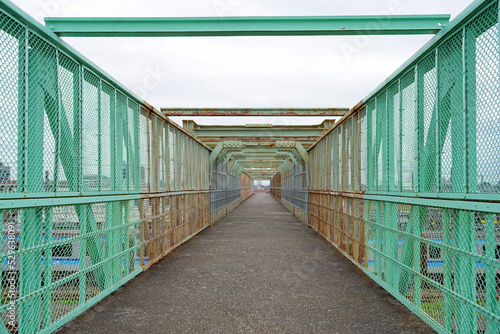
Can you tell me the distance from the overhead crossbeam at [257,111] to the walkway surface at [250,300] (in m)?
6.63

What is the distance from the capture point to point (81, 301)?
15.6ft

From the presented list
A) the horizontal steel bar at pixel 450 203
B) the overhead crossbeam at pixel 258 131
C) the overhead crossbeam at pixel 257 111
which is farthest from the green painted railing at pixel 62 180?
the overhead crossbeam at pixel 258 131

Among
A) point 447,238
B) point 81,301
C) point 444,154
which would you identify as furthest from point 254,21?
point 81,301

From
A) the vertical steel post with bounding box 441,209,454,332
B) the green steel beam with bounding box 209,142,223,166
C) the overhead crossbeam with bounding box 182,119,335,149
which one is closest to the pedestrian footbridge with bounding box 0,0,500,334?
the vertical steel post with bounding box 441,209,454,332

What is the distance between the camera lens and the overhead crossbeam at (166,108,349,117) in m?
14.3

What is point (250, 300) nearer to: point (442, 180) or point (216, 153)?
point (442, 180)

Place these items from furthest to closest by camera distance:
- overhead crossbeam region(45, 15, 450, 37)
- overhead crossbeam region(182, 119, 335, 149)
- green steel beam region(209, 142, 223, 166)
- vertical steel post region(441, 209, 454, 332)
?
green steel beam region(209, 142, 223, 166)
overhead crossbeam region(182, 119, 335, 149)
overhead crossbeam region(45, 15, 450, 37)
vertical steel post region(441, 209, 454, 332)

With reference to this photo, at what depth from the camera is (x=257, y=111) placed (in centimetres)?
1472

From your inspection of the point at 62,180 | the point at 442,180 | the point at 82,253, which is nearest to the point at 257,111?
the point at 82,253

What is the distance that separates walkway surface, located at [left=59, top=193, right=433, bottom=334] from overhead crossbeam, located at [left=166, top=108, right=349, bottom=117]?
21.8 feet

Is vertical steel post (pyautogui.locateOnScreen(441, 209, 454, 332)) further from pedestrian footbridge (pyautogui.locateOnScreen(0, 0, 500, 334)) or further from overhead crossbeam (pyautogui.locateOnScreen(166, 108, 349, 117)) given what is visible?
overhead crossbeam (pyautogui.locateOnScreen(166, 108, 349, 117))

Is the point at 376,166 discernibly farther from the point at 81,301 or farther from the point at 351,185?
the point at 81,301

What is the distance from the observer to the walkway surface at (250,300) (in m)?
4.39

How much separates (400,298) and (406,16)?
3891 millimetres
